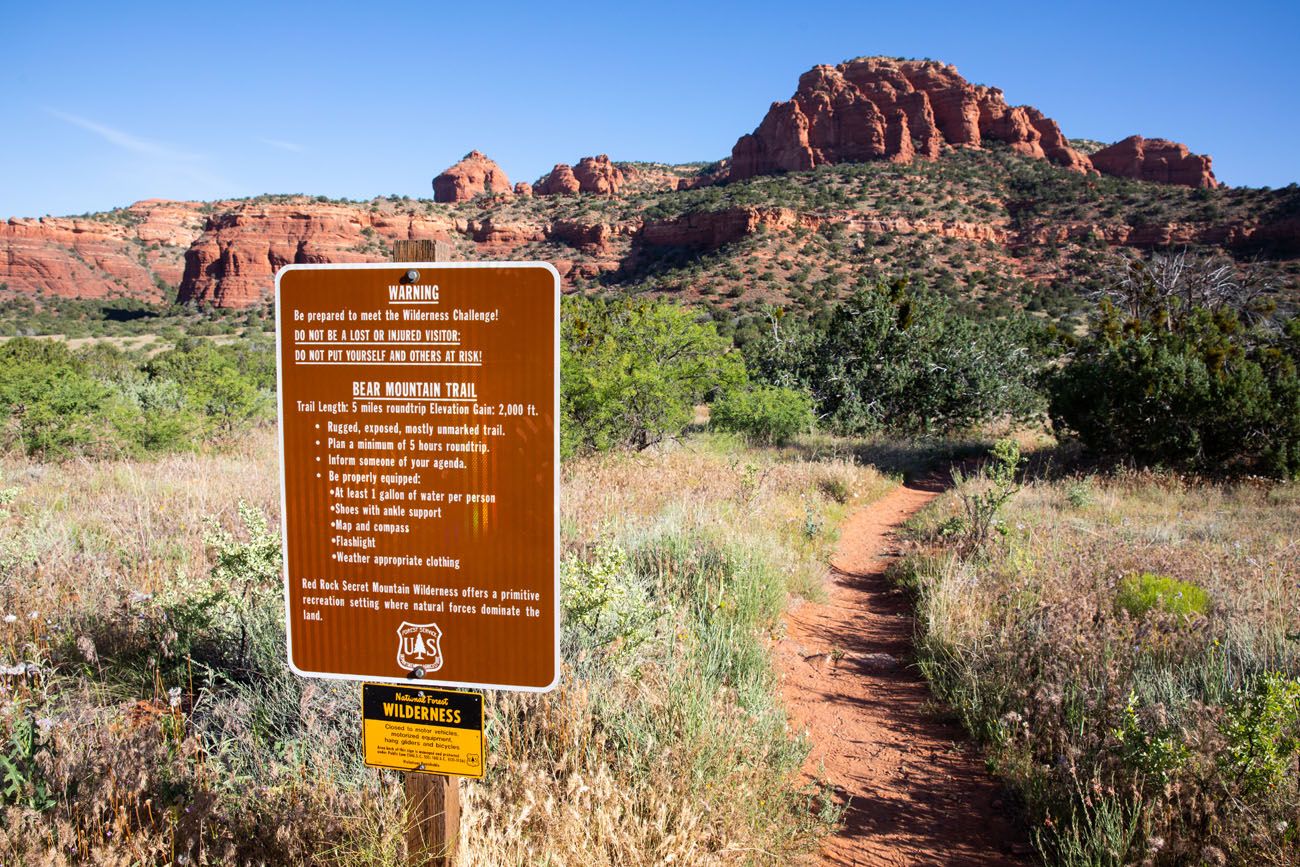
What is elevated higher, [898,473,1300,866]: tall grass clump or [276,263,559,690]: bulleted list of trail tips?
[276,263,559,690]: bulleted list of trail tips

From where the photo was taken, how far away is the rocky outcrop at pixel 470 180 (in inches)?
4500

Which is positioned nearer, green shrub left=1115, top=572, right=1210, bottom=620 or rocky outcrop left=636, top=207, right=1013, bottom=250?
green shrub left=1115, top=572, right=1210, bottom=620

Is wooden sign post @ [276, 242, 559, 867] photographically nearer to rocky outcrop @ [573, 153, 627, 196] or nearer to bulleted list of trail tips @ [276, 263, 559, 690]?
bulleted list of trail tips @ [276, 263, 559, 690]

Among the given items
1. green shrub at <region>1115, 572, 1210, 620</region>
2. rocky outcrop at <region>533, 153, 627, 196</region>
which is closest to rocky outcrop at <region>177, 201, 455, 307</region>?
rocky outcrop at <region>533, 153, 627, 196</region>

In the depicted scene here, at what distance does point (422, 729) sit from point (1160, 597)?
5.12 m

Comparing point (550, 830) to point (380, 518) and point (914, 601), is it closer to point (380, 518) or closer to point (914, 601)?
point (380, 518)

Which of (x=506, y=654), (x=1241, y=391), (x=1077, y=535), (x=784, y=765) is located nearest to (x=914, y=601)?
(x=1077, y=535)

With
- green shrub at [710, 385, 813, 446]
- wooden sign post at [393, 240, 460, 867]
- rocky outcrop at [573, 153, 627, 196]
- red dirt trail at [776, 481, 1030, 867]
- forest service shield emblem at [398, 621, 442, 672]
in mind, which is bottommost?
red dirt trail at [776, 481, 1030, 867]

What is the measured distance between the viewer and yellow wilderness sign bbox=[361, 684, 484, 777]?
1.99 metres

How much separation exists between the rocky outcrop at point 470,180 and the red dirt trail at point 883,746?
11653cm

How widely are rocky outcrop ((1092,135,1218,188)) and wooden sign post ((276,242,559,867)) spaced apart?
105m

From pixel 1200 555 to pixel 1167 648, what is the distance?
247 centimetres

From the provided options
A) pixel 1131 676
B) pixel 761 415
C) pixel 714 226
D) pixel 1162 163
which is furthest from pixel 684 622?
pixel 1162 163

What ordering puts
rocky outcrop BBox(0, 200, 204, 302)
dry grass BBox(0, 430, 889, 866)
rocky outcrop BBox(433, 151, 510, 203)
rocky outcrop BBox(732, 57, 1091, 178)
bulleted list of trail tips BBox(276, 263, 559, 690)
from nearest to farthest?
bulleted list of trail tips BBox(276, 263, 559, 690)
dry grass BBox(0, 430, 889, 866)
rocky outcrop BBox(0, 200, 204, 302)
rocky outcrop BBox(732, 57, 1091, 178)
rocky outcrop BBox(433, 151, 510, 203)
